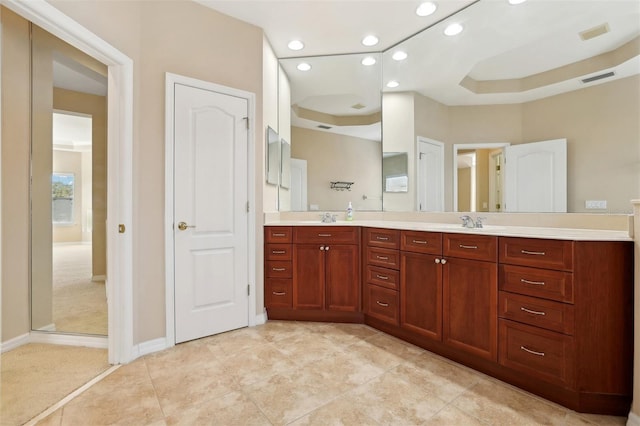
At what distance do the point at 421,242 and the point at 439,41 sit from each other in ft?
6.28

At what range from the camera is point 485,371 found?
74.4 inches

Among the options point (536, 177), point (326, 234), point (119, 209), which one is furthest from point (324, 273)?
point (536, 177)

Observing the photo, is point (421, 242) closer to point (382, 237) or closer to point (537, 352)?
point (382, 237)

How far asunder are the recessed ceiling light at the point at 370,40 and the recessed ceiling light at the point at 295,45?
25.9 inches

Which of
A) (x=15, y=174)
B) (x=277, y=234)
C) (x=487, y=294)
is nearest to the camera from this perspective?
(x=487, y=294)

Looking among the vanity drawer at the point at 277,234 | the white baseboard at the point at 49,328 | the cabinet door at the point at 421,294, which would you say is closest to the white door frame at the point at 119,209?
the white baseboard at the point at 49,328

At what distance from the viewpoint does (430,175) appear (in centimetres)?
277

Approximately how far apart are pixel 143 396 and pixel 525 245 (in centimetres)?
239

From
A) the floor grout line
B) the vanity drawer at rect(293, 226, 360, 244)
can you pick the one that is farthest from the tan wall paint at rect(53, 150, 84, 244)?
the vanity drawer at rect(293, 226, 360, 244)

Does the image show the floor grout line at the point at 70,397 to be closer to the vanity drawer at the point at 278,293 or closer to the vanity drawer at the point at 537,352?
the vanity drawer at the point at 278,293

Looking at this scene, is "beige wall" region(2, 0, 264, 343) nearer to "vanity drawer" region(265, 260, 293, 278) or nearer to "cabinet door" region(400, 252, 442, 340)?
"vanity drawer" region(265, 260, 293, 278)

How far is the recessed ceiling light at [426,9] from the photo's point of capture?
7.92 ft

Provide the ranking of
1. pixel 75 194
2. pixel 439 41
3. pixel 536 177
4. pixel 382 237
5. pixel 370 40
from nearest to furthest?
pixel 536 177, pixel 382 237, pixel 439 41, pixel 370 40, pixel 75 194

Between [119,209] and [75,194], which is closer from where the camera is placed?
[119,209]
